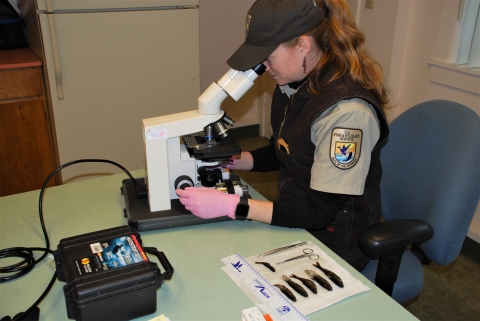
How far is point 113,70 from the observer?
Answer: 2.24 metres

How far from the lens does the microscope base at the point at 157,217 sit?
Answer: 1.17m

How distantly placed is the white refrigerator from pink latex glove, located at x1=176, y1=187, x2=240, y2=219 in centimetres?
126

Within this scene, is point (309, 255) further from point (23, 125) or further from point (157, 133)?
point (23, 125)

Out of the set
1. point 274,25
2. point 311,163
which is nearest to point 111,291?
point 311,163

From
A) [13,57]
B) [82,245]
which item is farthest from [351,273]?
[13,57]

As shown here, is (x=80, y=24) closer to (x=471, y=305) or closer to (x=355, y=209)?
(x=355, y=209)

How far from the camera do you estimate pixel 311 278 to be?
100 cm

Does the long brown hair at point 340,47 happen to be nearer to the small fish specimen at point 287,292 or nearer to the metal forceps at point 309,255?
the metal forceps at point 309,255

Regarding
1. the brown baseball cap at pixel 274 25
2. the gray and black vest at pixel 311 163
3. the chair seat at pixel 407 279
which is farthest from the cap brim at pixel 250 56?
the chair seat at pixel 407 279

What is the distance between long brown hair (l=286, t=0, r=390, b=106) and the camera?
117 centimetres

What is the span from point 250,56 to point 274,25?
0.10m

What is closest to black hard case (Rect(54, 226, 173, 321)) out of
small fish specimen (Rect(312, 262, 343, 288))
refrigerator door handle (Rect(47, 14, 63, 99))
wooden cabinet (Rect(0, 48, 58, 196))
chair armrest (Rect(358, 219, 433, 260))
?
small fish specimen (Rect(312, 262, 343, 288))

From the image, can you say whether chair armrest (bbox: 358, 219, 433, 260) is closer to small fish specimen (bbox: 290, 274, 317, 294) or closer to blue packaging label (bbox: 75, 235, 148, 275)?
small fish specimen (bbox: 290, 274, 317, 294)

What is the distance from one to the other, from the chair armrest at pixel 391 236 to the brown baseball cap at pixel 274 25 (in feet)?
1.70
